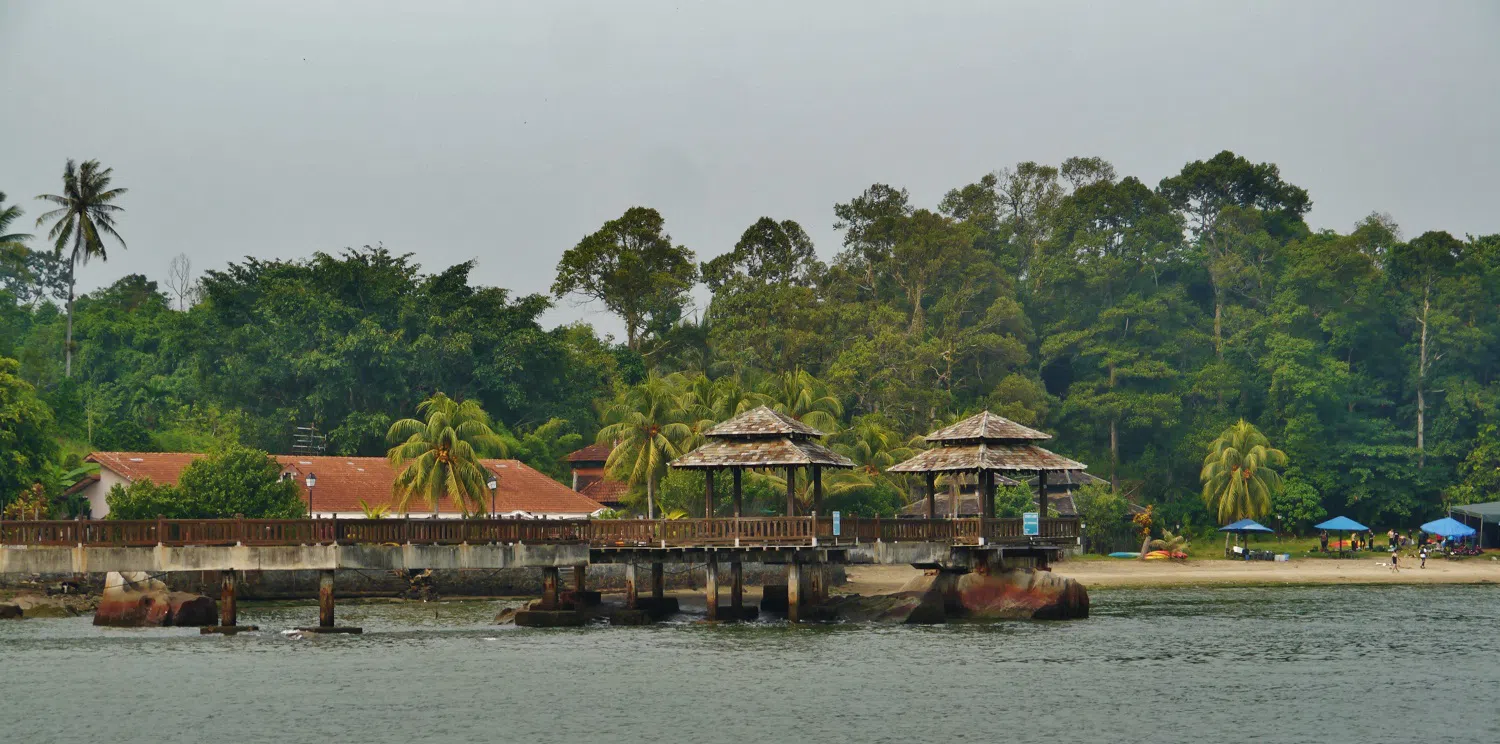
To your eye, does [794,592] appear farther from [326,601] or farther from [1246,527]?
[1246,527]

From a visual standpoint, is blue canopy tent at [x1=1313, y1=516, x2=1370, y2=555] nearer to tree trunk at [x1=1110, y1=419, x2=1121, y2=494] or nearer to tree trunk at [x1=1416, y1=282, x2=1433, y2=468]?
tree trunk at [x1=1416, y1=282, x2=1433, y2=468]

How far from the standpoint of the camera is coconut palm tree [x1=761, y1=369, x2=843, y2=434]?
75625mm

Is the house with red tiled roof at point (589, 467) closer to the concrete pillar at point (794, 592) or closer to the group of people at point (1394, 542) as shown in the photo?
the concrete pillar at point (794, 592)

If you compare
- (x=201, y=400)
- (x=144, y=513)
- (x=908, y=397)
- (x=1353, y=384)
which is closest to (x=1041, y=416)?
(x=908, y=397)

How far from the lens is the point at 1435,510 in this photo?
92.6m

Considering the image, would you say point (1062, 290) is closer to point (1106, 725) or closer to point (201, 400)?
point (201, 400)

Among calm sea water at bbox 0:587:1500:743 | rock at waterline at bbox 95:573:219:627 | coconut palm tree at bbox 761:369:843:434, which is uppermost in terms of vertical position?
coconut palm tree at bbox 761:369:843:434

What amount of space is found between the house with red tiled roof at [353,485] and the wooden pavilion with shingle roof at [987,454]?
1886 cm

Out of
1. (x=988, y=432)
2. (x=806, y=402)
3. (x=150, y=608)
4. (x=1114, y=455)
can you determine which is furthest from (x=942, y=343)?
(x=150, y=608)

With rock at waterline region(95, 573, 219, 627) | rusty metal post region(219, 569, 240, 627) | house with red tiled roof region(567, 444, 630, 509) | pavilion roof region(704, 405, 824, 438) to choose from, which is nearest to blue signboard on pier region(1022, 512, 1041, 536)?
pavilion roof region(704, 405, 824, 438)

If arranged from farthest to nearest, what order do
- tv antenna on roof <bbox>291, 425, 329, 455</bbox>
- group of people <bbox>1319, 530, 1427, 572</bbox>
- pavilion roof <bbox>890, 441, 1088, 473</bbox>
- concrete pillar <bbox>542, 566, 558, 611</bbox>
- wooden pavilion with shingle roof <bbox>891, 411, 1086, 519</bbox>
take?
tv antenna on roof <bbox>291, 425, 329, 455</bbox>
group of people <bbox>1319, 530, 1427, 572</bbox>
concrete pillar <bbox>542, 566, 558, 611</bbox>
wooden pavilion with shingle roof <bbox>891, 411, 1086, 519</bbox>
pavilion roof <bbox>890, 441, 1088, 473</bbox>

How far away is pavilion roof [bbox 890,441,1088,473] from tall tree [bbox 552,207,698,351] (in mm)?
55785

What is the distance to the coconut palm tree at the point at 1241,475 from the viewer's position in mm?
87062

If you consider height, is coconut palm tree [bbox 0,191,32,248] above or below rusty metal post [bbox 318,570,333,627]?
above
